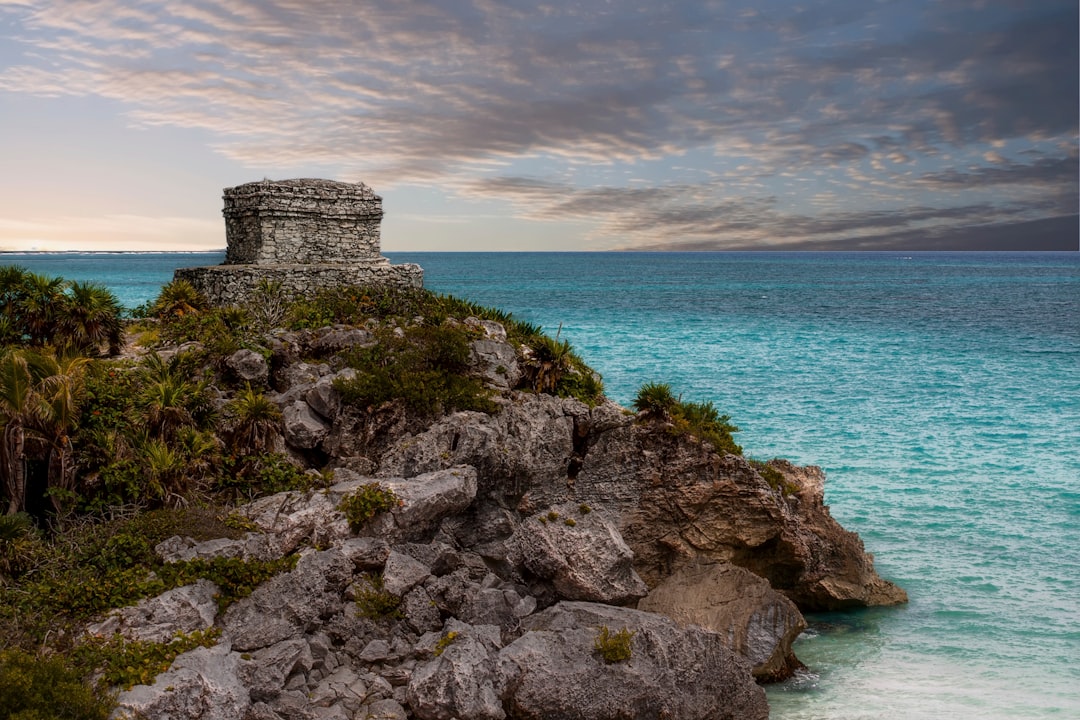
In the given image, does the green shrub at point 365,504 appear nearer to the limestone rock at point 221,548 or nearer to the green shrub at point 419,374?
the limestone rock at point 221,548

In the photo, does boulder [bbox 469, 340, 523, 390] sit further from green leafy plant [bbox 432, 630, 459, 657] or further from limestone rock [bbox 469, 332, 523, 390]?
green leafy plant [bbox 432, 630, 459, 657]

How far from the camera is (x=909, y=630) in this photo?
19141 millimetres

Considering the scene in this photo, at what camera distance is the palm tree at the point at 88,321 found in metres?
22.4

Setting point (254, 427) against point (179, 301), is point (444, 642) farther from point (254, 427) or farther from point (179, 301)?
point (179, 301)

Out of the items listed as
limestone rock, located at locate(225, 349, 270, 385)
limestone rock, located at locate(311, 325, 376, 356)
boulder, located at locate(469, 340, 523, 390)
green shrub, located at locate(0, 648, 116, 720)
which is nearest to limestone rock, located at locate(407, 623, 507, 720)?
green shrub, located at locate(0, 648, 116, 720)

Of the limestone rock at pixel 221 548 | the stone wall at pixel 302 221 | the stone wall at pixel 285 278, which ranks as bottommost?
the limestone rock at pixel 221 548

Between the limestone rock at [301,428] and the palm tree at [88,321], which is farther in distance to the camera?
the palm tree at [88,321]

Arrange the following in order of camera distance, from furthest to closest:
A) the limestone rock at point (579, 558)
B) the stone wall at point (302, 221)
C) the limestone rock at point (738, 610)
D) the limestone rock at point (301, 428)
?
the stone wall at point (302, 221) < the limestone rock at point (301, 428) < the limestone rock at point (738, 610) < the limestone rock at point (579, 558)

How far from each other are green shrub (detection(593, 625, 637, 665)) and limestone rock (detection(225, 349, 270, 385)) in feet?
37.3

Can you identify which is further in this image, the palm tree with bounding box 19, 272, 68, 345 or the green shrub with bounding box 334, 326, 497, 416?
the palm tree with bounding box 19, 272, 68, 345

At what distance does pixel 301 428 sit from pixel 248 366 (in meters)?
2.95

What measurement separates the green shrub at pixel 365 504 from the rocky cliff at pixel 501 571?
0.28 feet

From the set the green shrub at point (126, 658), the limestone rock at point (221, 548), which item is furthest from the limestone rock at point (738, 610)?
the green shrub at point (126, 658)

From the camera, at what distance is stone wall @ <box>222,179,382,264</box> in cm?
2712
